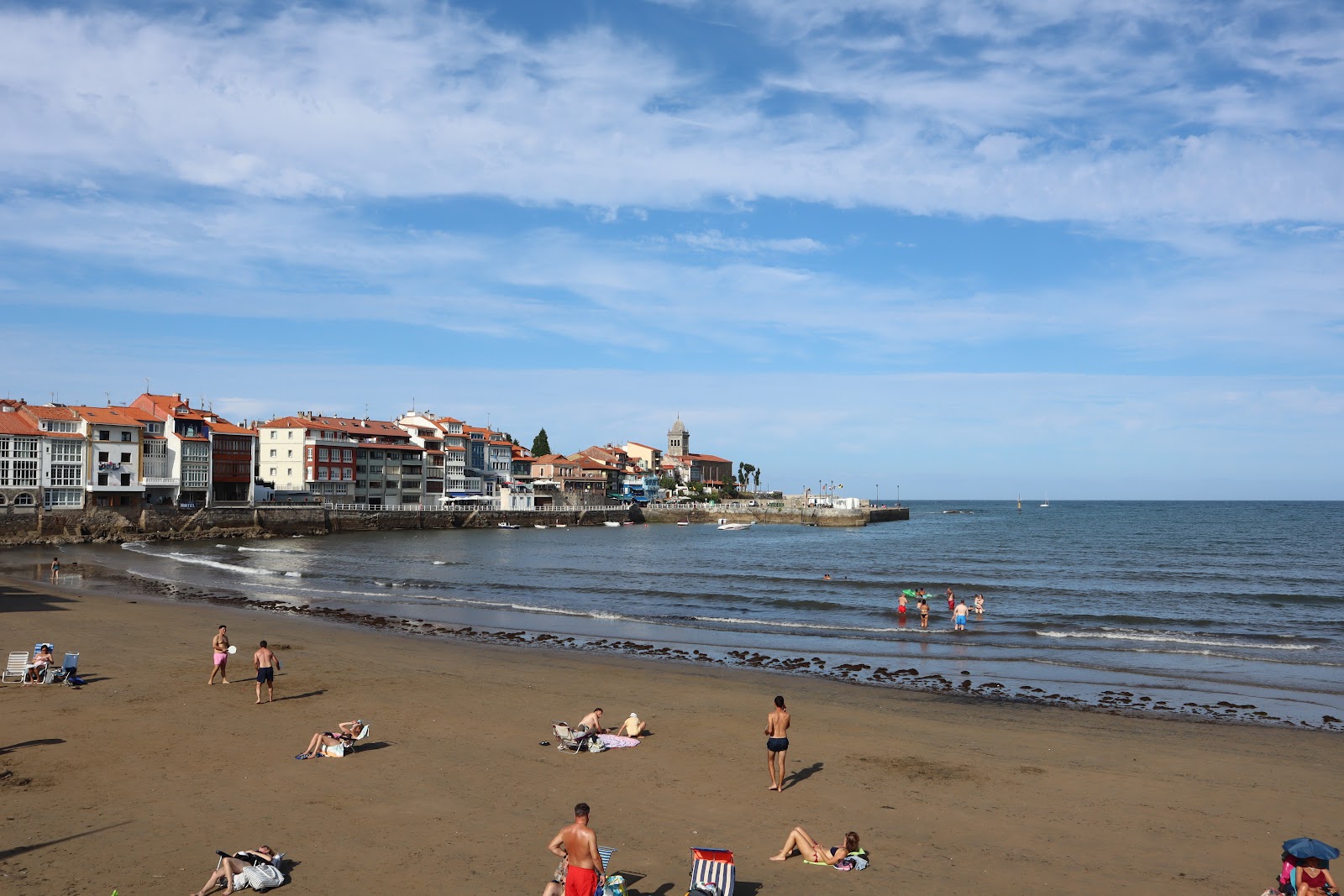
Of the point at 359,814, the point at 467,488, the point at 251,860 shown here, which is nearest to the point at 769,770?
the point at 359,814

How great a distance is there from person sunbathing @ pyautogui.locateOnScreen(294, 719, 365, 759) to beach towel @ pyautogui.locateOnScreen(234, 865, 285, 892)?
5.25 meters

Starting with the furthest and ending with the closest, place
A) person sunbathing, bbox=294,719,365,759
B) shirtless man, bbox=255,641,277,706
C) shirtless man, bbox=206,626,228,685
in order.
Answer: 1. shirtless man, bbox=206,626,228,685
2. shirtless man, bbox=255,641,277,706
3. person sunbathing, bbox=294,719,365,759

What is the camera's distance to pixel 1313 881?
9.64 m

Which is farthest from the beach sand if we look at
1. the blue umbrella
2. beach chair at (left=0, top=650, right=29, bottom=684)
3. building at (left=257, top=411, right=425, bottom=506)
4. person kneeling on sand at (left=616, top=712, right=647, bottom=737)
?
building at (left=257, top=411, right=425, bottom=506)

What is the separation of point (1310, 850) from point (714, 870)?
620 centimetres

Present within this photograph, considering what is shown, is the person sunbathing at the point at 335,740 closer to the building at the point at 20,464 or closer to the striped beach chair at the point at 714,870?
→ the striped beach chair at the point at 714,870

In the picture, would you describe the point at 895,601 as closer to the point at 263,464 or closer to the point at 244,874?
the point at 244,874

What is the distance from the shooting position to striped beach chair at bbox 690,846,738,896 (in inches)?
381

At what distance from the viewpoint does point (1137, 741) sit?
17828mm

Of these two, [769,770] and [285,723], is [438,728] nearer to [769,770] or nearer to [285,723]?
[285,723]

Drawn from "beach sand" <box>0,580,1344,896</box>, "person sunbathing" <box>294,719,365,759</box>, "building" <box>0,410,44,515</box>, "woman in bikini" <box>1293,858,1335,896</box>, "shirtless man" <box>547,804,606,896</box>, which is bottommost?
"beach sand" <box>0,580,1344,896</box>

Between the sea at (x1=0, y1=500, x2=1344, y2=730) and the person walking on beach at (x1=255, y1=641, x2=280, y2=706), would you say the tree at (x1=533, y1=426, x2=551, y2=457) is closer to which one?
the sea at (x1=0, y1=500, x2=1344, y2=730)

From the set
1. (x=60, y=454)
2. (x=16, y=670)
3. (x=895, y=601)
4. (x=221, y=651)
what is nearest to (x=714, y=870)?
(x=221, y=651)

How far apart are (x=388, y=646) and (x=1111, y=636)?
24.1 m
